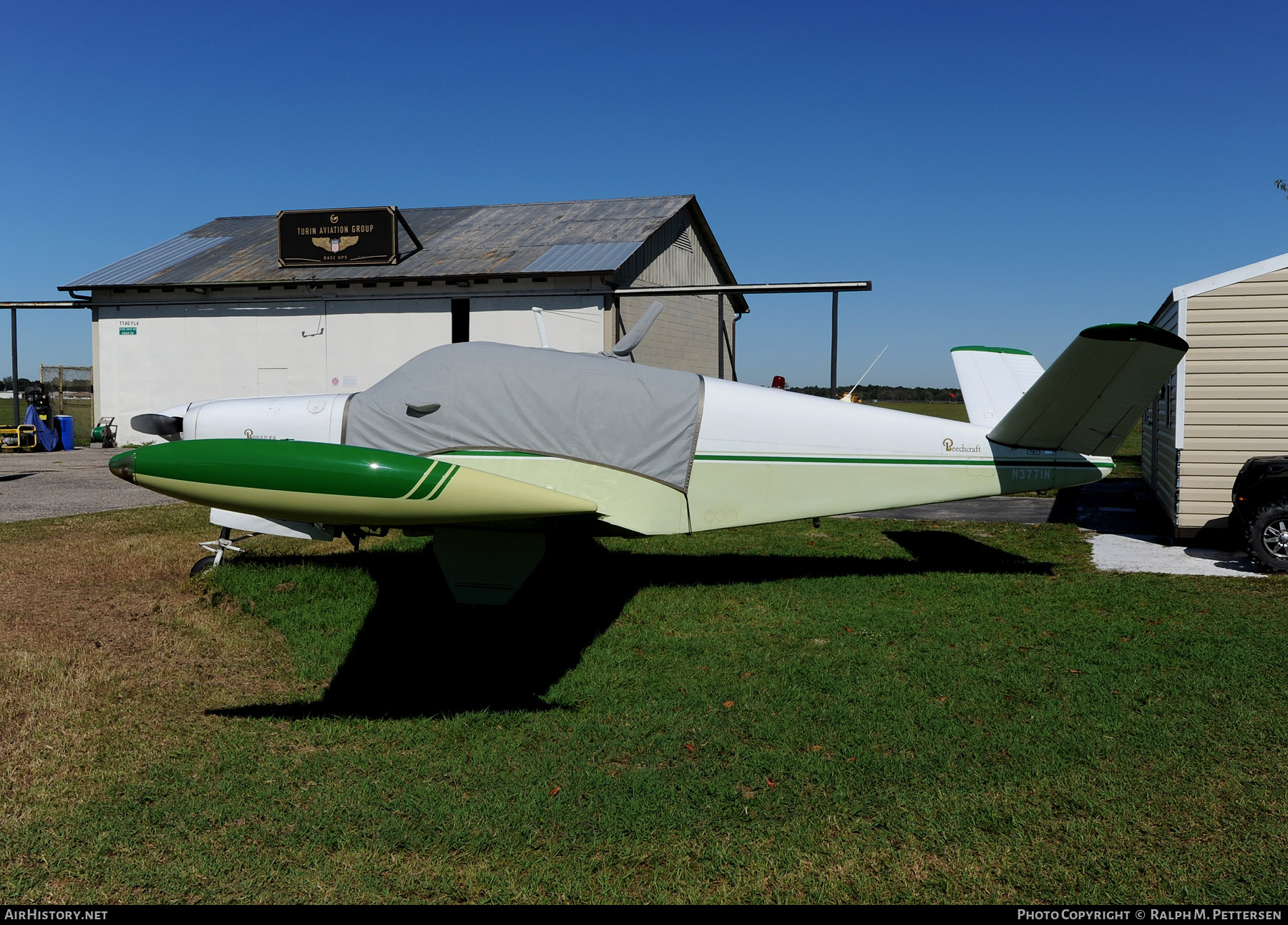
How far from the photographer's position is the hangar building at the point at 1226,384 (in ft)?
31.9

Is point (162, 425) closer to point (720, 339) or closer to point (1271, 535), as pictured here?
point (1271, 535)

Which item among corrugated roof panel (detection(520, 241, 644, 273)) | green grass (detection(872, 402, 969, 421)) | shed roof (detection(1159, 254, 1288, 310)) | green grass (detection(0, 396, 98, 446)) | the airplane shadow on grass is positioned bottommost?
the airplane shadow on grass

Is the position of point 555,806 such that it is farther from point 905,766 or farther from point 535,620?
point 535,620

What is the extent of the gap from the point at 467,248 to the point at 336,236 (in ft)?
11.7

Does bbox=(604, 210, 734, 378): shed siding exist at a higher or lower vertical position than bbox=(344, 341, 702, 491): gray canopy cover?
higher

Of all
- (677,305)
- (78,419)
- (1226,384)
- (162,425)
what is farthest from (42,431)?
(1226,384)

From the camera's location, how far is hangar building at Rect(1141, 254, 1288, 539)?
971cm

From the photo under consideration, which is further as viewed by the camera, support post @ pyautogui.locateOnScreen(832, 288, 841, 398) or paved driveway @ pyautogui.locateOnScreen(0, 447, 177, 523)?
support post @ pyautogui.locateOnScreen(832, 288, 841, 398)

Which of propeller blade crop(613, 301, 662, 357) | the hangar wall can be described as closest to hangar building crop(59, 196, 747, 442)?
the hangar wall

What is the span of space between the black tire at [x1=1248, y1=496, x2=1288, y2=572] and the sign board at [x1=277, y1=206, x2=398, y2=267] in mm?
19841

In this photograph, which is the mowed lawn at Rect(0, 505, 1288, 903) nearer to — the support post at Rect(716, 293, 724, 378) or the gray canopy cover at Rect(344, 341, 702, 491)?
the gray canopy cover at Rect(344, 341, 702, 491)

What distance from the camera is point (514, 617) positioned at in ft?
23.8

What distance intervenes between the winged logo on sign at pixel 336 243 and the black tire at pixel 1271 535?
68.4 feet

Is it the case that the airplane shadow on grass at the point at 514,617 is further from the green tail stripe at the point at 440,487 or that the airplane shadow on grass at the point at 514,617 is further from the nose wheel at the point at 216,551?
the green tail stripe at the point at 440,487
